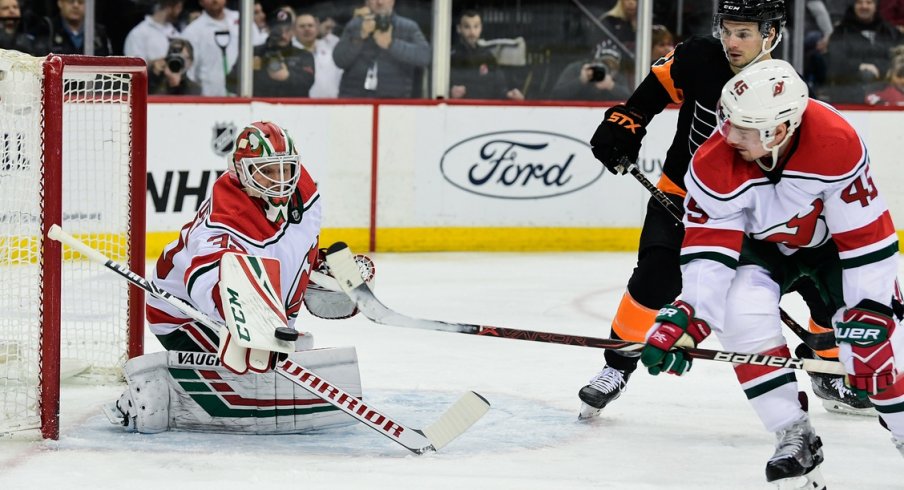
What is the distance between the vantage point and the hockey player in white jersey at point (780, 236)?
2654 mm

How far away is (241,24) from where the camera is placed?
6.15 meters

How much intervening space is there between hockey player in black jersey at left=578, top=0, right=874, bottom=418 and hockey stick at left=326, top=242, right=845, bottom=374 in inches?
19.0

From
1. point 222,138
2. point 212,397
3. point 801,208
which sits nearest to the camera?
point 801,208

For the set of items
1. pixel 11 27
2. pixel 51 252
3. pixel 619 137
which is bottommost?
pixel 51 252

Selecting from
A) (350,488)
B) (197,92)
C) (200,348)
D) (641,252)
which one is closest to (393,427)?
(350,488)

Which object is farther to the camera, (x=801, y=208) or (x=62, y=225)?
(x=62, y=225)

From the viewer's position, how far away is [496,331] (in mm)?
2885

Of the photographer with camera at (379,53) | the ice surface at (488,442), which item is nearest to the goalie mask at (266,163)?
the ice surface at (488,442)

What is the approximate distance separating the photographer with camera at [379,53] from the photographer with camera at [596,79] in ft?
2.14

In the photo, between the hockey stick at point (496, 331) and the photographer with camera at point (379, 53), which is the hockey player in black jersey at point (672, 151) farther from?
the photographer with camera at point (379, 53)

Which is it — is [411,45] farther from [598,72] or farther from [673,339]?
[673,339]

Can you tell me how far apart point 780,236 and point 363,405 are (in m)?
0.90

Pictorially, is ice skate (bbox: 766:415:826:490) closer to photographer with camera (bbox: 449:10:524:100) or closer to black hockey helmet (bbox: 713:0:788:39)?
black hockey helmet (bbox: 713:0:788:39)

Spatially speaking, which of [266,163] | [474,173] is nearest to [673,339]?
[266,163]
